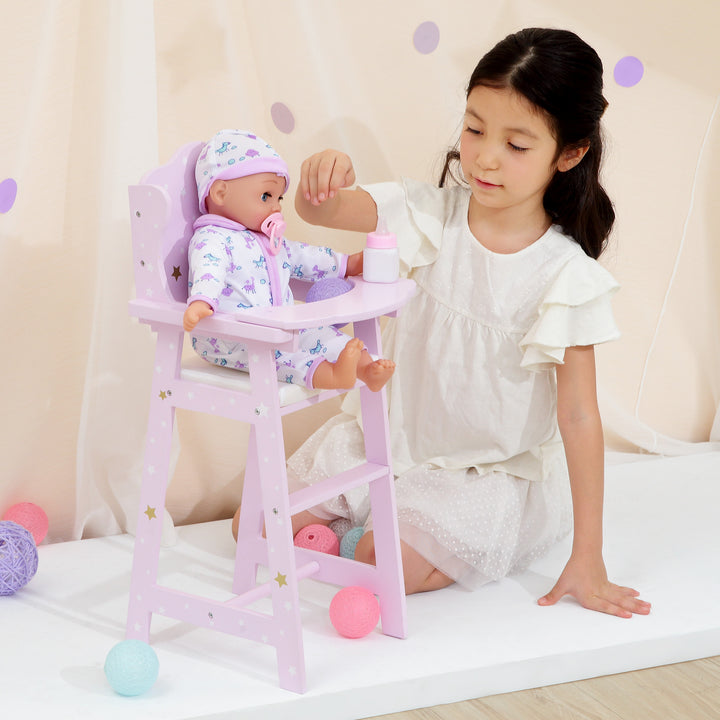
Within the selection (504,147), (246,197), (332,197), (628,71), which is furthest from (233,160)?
(628,71)

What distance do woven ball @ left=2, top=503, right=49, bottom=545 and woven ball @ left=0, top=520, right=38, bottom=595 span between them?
122 millimetres

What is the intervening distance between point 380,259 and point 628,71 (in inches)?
36.3

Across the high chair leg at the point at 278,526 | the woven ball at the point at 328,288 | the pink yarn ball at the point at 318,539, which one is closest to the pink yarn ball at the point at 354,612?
the high chair leg at the point at 278,526

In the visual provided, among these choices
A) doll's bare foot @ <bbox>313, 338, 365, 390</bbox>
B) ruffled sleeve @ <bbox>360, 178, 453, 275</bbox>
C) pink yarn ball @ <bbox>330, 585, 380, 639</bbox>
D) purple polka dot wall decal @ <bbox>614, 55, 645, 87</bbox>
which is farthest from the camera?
purple polka dot wall decal @ <bbox>614, 55, 645, 87</bbox>

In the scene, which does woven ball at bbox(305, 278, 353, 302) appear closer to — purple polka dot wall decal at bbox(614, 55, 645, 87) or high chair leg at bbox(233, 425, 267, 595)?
high chair leg at bbox(233, 425, 267, 595)

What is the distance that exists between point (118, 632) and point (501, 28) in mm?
1192

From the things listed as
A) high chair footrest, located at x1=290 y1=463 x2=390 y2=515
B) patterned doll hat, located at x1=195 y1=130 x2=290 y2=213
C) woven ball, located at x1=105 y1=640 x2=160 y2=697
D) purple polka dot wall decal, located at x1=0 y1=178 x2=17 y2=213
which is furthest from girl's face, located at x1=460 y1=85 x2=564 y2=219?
woven ball, located at x1=105 y1=640 x2=160 y2=697

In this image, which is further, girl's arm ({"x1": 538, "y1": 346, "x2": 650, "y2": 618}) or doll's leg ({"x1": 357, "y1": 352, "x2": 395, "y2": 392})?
girl's arm ({"x1": 538, "y1": 346, "x2": 650, "y2": 618})

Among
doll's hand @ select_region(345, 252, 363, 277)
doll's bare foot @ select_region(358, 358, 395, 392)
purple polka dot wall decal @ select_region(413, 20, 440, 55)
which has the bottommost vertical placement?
doll's bare foot @ select_region(358, 358, 395, 392)

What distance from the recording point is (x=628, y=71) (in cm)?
199

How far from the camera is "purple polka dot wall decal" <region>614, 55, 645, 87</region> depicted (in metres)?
1.98

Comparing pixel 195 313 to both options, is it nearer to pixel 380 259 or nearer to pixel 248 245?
pixel 248 245

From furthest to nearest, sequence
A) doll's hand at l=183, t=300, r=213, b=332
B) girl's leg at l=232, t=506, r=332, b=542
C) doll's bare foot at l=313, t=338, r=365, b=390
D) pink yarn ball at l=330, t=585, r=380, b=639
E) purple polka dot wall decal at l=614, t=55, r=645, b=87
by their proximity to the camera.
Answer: purple polka dot wall decal at l=614, t=55, r=645, b=87 → girl's leg at l=232, t=506, r=332, b=542 → pink yarn ball at l=330, t=585, r=380, b=639 → doll's bare foot at l=313, t=338, r=365, b=390 → doll's hand at l=183, t=300, r=213, b=332

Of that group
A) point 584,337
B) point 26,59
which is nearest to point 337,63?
point 26,59
